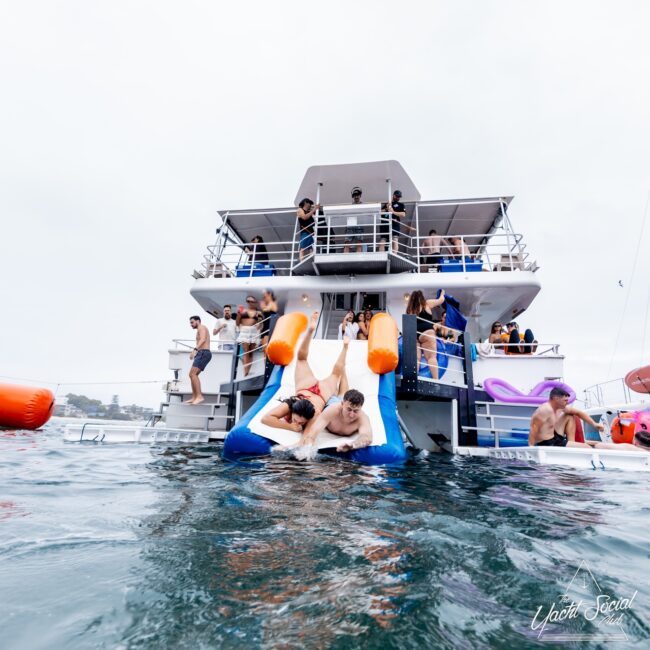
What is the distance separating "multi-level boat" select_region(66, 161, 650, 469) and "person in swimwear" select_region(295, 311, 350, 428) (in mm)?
284

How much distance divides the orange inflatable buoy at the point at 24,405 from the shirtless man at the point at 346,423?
279 inches

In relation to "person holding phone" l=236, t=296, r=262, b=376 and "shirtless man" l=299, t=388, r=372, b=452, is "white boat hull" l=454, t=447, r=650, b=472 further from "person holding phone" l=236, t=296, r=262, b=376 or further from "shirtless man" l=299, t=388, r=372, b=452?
"person holding phone" l=236, t=296, r=262, b=376

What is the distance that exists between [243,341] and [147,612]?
290 inches

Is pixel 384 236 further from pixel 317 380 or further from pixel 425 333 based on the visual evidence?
pixel 317 380

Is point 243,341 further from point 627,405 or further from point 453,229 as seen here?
point 627,405

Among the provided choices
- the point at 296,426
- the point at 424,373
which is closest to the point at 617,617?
the point at 296,426

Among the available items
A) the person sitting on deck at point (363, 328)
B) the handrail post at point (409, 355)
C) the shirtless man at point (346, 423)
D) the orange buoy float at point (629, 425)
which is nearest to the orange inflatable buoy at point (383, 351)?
the handrail post at point (409, 355)

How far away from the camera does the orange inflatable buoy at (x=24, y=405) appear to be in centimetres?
855

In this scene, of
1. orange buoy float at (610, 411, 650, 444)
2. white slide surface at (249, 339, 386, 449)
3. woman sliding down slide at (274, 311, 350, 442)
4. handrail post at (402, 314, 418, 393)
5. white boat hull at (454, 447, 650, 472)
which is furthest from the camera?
orange buoy float at (610, 411, 650, 444)

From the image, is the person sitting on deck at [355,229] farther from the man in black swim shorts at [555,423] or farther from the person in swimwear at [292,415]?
the person in swimwear at [292,415]

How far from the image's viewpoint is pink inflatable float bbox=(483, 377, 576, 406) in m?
7.34

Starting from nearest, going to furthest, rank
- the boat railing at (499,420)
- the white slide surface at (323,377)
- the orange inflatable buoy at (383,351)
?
the white slide surface at (323,377)
the orange inflatable buoy at (383,351)
the boat railing at (499,420)

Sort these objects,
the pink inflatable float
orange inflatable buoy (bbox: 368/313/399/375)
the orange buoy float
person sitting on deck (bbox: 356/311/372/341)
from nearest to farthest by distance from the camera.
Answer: orange inflatable buoy (bbox: 368/313/399/375) → the orange buoy float → the pink inflatable float → person sitting on deck (bbox: 356/311/372/341)
